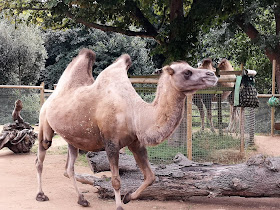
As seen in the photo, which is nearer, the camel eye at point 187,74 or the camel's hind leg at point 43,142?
the camel eye at point 187,74

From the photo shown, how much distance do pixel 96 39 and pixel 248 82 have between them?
1893 cm

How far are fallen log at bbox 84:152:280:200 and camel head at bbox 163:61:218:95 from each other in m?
1.65

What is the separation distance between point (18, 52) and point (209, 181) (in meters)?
19.7

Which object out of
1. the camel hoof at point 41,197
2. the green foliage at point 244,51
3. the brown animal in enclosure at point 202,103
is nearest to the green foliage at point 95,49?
the green foliage at point 244,51

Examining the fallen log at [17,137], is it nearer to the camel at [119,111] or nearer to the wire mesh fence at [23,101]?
the wire mesh fence at [23,101]

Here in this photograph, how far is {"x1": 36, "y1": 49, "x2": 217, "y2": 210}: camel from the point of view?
4.23 meters

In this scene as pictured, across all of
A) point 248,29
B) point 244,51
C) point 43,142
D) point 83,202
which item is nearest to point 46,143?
point 43,142

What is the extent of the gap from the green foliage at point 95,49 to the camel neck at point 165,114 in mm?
17523

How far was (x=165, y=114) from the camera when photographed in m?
4.24

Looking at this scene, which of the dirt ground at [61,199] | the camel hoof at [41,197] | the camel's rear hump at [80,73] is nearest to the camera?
the dirt ground at [61,199]

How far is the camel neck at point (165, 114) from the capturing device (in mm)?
4207

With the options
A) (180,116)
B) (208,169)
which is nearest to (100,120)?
(180,116)

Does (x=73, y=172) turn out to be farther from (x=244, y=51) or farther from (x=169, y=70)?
(x=244, y=51)

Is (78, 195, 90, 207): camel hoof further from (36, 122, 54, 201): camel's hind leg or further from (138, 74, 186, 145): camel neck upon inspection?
(138, 74, 186, 145): camel neck
